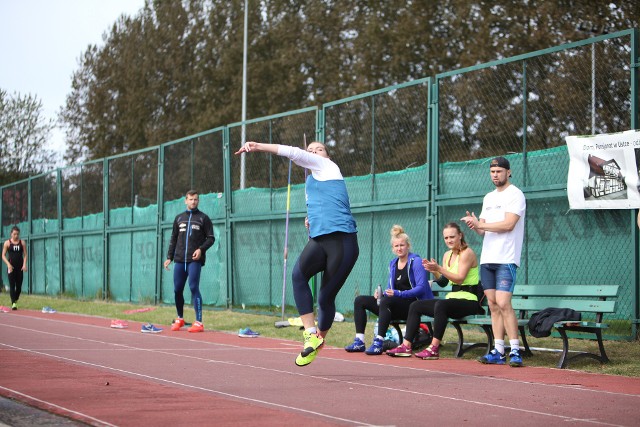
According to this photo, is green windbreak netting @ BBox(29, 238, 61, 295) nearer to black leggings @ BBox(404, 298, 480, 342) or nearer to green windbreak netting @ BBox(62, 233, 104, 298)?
green windbreak netting @ BBox(62, 233, 104, 298)

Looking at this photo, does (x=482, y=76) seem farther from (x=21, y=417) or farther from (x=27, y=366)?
(x=21, y=417)

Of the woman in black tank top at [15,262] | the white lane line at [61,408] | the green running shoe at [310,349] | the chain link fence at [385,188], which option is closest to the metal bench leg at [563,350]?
the chain link fence at [385,188]

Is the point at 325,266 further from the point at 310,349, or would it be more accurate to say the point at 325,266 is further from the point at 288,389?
the point at 288,389

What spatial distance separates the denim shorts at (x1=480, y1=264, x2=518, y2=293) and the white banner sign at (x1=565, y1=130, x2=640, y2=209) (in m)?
1.79

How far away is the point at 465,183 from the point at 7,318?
30.0 ft

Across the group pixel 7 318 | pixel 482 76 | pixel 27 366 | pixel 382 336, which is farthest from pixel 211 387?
pixel 482 76

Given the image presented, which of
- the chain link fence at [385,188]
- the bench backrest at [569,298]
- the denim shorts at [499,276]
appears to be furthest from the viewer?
the chain link fence at [385,188]

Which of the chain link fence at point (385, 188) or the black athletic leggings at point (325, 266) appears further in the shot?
the chain link fence at point (385, 188)

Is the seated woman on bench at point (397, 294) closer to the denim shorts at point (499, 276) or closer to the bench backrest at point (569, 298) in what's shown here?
the bench backrest at point (569, 298)

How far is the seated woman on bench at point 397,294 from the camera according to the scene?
1103 centimetres

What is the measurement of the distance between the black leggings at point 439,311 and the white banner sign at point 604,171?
1817 mm

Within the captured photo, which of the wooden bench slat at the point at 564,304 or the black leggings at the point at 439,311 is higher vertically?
the wooden bench slat at the point at 564,304

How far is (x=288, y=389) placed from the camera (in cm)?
778

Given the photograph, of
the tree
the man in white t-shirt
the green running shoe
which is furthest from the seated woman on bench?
the tree
